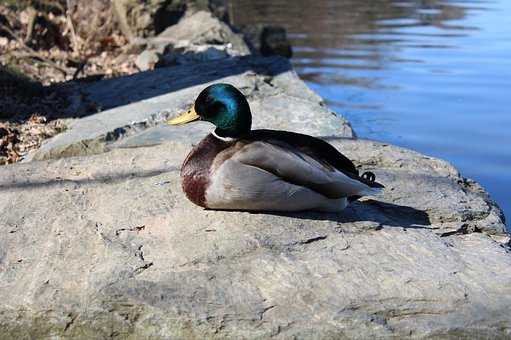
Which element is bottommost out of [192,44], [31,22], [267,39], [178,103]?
[267,39]

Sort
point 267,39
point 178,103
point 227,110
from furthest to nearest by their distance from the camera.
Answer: point 267,39, point 178,103, point 227,110

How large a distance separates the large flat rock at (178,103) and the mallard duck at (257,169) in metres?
1.36

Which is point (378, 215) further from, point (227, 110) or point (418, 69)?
point (418, 69)

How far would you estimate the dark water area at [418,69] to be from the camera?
7.20 metres

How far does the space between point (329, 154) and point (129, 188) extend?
3.44 ft

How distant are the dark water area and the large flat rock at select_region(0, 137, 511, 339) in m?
2.22

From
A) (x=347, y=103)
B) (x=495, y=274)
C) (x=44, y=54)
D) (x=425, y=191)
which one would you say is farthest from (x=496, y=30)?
(x=495, y=274)

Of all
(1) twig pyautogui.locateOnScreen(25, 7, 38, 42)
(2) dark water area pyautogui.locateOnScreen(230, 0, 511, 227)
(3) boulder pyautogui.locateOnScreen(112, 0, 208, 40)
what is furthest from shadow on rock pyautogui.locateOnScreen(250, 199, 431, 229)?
(3) boulder pyautogui.locateOnScreen(112, 0, 208, 40)

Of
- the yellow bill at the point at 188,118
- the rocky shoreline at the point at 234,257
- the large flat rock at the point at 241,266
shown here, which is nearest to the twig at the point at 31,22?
the rocky shoreline at the point at 234,257

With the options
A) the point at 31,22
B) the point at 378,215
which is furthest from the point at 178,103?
the point at 31,22

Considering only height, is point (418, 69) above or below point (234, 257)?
below

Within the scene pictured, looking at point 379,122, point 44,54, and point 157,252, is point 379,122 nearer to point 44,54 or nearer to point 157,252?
point 44,54

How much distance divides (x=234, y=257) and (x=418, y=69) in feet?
24.5

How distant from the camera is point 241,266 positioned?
324cm
